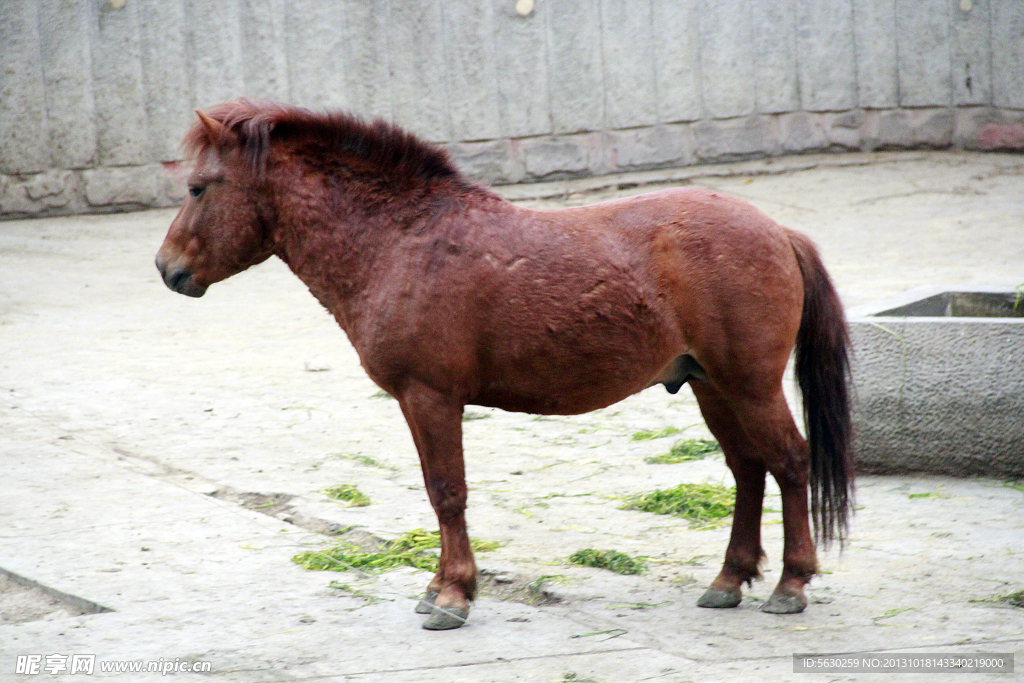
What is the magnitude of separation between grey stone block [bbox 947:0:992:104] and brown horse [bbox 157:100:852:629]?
386 inches

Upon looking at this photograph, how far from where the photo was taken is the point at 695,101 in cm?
1246

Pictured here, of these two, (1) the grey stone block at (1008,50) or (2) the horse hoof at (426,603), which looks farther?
(1) the grey stone block at (1008,50)

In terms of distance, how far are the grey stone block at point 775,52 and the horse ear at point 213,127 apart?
32.2 ft

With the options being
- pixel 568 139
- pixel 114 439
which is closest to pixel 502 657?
pixel 114 439

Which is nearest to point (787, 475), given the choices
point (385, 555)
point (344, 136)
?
point (385, 555)

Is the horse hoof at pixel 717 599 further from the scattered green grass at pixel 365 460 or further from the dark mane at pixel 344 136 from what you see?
the scattered green grass at pixel 365 460

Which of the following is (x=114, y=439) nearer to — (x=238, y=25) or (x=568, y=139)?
(x=238, y=25)

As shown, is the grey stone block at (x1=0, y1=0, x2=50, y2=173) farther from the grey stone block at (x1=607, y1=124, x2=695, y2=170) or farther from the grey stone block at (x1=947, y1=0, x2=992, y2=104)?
the grey stone block at (x1=947, y1=0, x2=992, y2=104)

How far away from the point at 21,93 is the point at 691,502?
30.4 ft

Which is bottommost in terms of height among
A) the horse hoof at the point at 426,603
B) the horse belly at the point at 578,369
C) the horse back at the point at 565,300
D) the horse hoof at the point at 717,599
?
the horse hoof at the point at 717,599

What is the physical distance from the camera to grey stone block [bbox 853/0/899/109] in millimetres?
12344

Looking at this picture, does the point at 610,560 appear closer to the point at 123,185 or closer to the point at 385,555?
the point at 385,555

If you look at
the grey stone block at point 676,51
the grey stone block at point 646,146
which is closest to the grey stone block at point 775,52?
the grey stone block at point 676,51

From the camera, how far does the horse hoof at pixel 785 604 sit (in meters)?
3.70
